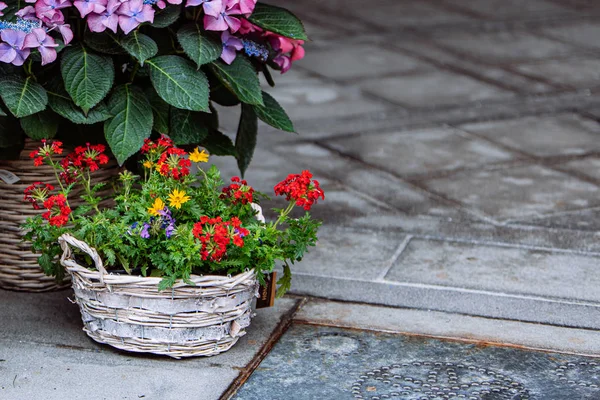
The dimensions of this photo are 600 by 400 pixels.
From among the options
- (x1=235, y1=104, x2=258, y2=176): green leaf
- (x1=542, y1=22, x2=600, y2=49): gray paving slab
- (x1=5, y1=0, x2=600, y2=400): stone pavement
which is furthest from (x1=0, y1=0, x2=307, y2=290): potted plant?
(x1=542, y1=22, x2=600, y2=49): gray paving slab

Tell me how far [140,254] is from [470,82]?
388 cm

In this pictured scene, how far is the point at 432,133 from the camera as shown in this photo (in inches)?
203

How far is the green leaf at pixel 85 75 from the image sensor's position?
2.77m

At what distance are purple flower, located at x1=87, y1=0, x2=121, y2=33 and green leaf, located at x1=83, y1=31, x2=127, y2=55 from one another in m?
0.09

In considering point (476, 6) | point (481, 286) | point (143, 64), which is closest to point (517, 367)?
point (481, 286)

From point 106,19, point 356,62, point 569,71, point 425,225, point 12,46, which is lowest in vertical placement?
point 356,62

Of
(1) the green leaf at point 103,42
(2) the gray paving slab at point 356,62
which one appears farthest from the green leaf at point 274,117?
(2) the gray paving slab at point 356,62

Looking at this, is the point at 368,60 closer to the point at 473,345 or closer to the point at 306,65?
the point at 306,65

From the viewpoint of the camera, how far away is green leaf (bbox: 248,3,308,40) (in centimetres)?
298

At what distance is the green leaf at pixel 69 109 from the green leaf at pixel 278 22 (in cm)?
56

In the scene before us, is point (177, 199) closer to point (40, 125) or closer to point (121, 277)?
point (121, 277)

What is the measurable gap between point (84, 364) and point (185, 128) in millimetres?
790

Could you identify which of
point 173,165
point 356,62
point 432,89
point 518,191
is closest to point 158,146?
point 173,165

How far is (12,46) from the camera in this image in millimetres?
2709
